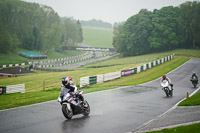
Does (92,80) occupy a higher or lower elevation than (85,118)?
lower

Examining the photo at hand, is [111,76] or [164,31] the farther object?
[164,31]

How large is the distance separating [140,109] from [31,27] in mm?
103815

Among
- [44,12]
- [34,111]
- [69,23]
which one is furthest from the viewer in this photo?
[69,23]

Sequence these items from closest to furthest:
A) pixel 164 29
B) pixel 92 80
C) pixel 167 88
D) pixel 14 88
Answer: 1. pixel 167 88
2. pixel 14 88
3. pixel 92 80
4. pixel 164 29

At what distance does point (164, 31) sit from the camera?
295 ft

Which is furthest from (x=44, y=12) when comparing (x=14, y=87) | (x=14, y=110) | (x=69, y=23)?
(x=14, y=110)

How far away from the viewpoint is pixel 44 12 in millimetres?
119562

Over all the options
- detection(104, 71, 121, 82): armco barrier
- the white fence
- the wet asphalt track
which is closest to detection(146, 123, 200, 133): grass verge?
the wet asphalt track

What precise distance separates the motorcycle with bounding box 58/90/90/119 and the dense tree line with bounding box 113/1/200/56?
259ft

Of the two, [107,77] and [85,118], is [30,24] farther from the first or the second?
[85,118]

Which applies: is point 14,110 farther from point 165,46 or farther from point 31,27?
point 31,27

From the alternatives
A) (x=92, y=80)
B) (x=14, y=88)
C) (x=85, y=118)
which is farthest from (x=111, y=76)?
(x=85, y=118)

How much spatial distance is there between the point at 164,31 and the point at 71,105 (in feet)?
271

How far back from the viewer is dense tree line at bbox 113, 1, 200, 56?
90.5m
